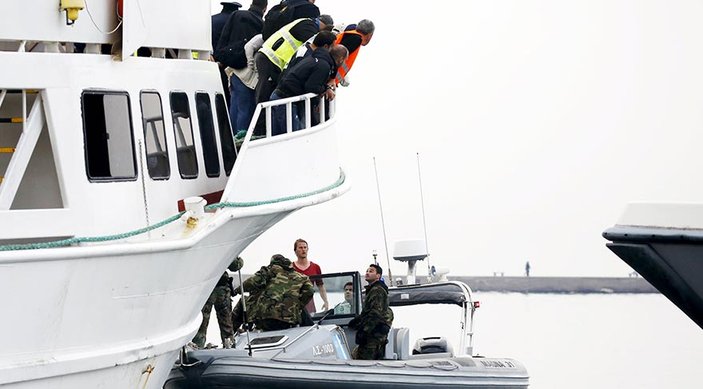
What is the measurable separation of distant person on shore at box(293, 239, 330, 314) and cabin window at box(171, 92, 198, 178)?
401cm

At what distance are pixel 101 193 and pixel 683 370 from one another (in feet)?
66.8

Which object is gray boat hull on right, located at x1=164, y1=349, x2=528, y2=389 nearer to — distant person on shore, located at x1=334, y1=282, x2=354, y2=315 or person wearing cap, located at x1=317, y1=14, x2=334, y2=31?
distant person on shore, located at x1=334, y1=282, x2=354, y2=315

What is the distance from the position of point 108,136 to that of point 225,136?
218 centimetres

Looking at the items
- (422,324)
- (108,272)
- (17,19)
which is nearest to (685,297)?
(108,272)

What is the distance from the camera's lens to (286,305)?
67.7ft

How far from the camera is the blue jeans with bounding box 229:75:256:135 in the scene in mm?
20719

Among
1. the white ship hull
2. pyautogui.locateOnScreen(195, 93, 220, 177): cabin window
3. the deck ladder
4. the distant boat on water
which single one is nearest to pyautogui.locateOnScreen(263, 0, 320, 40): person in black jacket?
the white ship hull

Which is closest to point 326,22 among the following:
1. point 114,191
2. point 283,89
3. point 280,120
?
point 283,89

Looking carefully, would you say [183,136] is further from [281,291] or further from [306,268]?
[306,268]

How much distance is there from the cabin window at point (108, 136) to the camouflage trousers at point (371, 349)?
5.20m

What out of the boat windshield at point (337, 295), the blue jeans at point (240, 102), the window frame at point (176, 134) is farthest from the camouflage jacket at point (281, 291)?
the window frame at point (176, 134)

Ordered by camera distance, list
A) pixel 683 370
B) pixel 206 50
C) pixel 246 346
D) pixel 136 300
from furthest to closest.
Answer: pixel 683 370
pixel 246 346
pixel 206 50
pixel 136 300

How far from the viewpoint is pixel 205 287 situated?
58.5 ft

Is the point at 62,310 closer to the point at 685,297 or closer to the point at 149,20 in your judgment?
the point at 149,20
